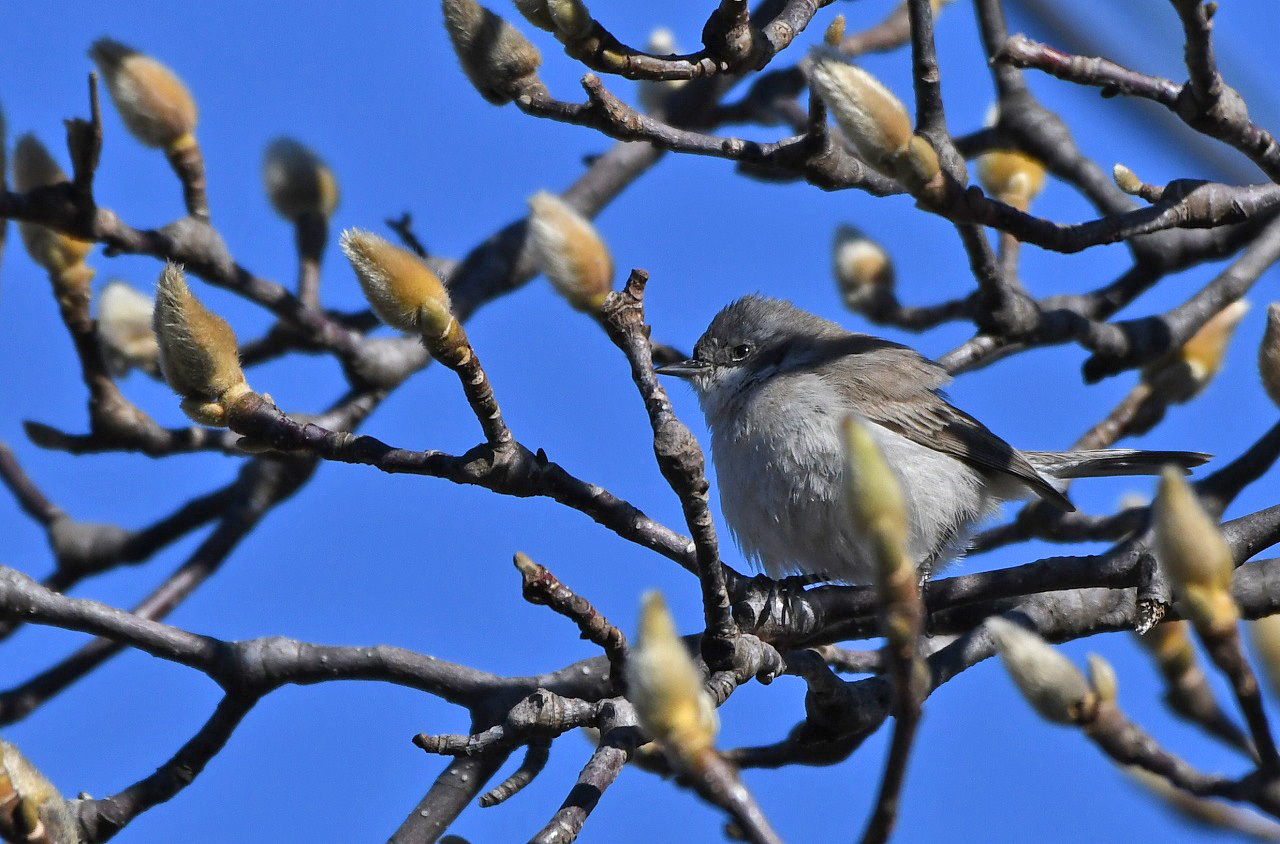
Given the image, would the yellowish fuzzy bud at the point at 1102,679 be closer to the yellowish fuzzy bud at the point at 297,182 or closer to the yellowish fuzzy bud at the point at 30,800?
the yellowish fuzzy bud at the point at 30,800

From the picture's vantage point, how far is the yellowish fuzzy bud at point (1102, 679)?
2.13 m

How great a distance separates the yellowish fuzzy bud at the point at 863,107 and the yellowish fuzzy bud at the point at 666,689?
1400mm

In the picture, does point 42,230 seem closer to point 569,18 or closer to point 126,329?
point 126,329

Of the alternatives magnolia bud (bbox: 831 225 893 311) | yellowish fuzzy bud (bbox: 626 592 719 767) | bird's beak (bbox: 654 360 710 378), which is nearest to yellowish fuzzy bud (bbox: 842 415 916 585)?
yellowish fuzzy bud (bbox: 626 592 719 767)

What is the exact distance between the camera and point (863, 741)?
3.91 metres

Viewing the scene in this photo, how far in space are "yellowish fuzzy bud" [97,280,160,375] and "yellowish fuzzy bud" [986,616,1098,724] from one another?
4401mm

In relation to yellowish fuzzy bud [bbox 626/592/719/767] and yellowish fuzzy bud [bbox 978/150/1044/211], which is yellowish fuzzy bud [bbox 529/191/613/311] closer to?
yellowish fuzzy bud [bbox 626/592/719/767]

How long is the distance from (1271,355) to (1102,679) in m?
1.58

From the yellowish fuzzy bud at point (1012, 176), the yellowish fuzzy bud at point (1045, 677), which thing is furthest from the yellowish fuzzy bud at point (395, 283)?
the yellowish fuzzy bud at point (1012, 176)

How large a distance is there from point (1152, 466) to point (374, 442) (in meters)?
3.86

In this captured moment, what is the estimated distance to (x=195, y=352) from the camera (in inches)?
112

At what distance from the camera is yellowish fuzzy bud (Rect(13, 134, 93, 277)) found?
4.66 meters

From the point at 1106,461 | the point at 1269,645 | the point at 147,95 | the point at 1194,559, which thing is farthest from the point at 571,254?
the point at 1106,461

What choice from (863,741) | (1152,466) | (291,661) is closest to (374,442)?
(291,661)
